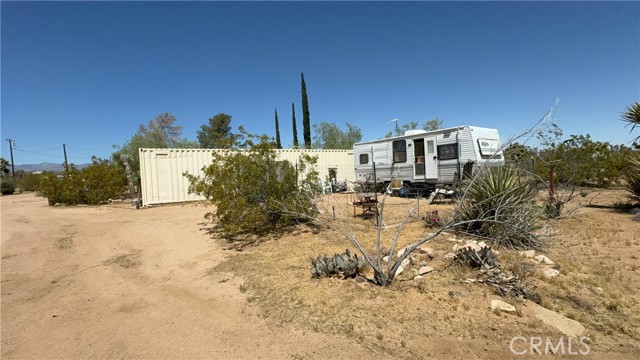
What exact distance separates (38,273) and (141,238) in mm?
2298

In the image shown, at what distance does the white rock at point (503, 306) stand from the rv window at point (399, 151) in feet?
31.9

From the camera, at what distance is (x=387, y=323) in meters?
3.05

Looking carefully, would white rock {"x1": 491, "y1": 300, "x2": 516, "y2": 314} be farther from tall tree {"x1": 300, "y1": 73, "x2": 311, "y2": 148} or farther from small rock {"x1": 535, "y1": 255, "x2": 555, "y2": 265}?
tall tree {"x1": 300, "y1": 73, "x2": 311, "y2": 148}

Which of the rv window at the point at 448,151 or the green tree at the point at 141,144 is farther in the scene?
the green tree at the point at 141,144

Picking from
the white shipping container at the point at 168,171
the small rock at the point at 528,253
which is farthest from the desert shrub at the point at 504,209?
the white shipping container at the point at 168,171

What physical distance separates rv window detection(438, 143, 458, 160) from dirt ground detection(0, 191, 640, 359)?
16.4 feet

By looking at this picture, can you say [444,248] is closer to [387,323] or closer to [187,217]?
[387,323]

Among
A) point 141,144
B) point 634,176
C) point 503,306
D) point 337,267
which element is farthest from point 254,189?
point 141,144

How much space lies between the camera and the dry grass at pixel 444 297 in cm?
290

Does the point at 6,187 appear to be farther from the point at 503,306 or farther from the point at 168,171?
the point at 503,306

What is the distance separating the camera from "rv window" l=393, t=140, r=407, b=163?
41.6 ft

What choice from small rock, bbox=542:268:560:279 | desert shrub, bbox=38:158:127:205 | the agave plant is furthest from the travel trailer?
desert shrub, bbox=38:158:127:205

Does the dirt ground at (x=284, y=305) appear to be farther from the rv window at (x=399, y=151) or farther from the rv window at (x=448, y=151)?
the rv window at (x=399, y=151)

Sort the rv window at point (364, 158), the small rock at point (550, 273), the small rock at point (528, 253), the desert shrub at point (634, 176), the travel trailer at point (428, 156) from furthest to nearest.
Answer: the rv window at point (364, 158)
the travel trailer at point (428, 156)
the desert shrub at point (634, 176)
the small rock at point (528, 253)
the small rock at point (550, 273)
